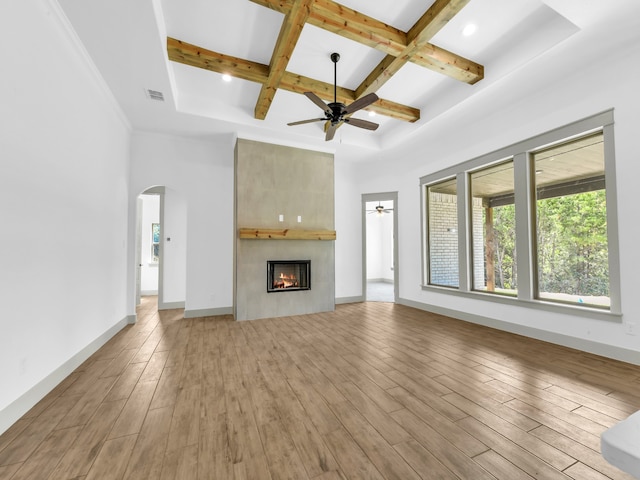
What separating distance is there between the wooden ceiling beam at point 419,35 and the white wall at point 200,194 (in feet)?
9.29

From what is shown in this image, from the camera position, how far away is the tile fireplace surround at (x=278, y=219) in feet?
16.1

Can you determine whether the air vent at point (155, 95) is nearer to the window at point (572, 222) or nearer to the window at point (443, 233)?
the window at point (443, 233)

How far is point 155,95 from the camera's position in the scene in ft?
12.5

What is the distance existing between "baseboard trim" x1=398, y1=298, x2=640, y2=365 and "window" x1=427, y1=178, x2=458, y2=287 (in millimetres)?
580

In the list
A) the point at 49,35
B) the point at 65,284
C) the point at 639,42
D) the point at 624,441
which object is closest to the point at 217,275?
the point at 65,284

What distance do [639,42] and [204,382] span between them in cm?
543

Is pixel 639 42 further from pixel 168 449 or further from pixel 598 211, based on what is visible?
pixel 168 449

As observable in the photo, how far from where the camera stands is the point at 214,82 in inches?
159

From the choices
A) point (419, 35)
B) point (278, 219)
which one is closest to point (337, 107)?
point (419, 35)

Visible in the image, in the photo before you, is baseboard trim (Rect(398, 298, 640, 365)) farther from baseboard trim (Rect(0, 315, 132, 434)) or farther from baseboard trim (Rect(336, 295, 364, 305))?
baseboard trim (Rect(0, 315, 132, 434))

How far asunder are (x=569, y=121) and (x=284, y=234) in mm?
4277

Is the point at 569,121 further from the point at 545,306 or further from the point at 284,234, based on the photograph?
the point at 284,234

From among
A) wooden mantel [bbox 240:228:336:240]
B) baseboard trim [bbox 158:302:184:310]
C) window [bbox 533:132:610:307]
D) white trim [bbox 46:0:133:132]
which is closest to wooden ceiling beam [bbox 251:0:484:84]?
window [bbox 533:132:610:307]

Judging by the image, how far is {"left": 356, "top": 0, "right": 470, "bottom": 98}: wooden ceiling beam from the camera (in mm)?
2646
